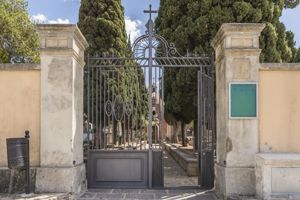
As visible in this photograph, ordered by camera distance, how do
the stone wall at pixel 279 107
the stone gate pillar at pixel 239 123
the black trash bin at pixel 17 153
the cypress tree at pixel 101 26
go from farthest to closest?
the cypress tree at pixel 101 26 → the stone wall at pixel 279 107 → the stone gate pillar at pixel 239 123 → the black trash bin at pixel 17 153

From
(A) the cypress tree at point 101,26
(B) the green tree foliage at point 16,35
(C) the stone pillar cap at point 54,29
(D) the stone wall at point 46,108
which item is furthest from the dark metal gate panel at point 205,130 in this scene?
(B) the green tree foliage at point 16,35

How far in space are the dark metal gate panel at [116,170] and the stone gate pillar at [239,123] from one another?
1932mm

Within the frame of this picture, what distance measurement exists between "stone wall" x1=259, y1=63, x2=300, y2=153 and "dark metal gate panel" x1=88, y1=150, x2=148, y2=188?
8.92 ft

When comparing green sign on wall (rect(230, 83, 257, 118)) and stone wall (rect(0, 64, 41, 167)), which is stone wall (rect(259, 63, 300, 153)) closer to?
green sign on wall (rect(230, 83, 257, 118))

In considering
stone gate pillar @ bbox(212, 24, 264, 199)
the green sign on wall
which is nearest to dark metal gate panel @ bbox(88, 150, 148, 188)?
stone gate pillar @ bbox(212, 24, 264, 199)

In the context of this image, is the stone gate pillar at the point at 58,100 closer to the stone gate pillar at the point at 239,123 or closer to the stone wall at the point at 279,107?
the stone gate pillar at the point at 239,123

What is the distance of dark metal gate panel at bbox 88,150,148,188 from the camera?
27.4 feet

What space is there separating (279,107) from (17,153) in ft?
16.5

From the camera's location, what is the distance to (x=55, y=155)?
23.3 ft

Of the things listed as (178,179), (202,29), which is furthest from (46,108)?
(202,29)

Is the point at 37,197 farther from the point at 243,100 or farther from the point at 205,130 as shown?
the point at 243,100

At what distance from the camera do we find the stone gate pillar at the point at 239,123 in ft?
23.2

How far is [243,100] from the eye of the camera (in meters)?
7.19

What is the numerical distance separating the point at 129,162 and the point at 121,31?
345 inches
